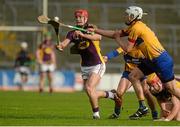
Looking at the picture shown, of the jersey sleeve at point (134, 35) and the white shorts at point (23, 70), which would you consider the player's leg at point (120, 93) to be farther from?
the white shorts at point (23, 70)

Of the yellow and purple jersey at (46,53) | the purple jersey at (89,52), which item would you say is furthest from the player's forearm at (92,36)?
the yellow and purple jersey at (46,53)

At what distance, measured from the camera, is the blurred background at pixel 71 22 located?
132 ft

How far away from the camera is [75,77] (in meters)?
36.2

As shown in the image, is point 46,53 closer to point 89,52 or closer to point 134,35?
point 89,52

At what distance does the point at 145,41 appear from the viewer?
14211 mm

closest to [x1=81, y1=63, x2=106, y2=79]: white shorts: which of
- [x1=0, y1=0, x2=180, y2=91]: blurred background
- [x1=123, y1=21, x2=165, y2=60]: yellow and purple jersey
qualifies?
[x1=123, y1=21, x2=165, y2=60]: yellow and purple jersey

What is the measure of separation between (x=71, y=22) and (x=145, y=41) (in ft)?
94.1

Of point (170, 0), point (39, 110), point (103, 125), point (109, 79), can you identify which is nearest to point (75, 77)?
point (109, 79)

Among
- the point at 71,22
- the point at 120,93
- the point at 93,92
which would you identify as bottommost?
the point at 71,22

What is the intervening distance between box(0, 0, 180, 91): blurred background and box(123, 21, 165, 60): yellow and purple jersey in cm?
2436

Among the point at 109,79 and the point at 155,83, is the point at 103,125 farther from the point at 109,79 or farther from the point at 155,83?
the point at 109,79

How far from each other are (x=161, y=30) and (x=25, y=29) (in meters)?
8.17

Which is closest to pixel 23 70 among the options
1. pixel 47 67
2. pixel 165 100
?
pixel 47 67

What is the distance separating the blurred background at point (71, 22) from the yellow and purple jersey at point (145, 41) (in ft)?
79.9
